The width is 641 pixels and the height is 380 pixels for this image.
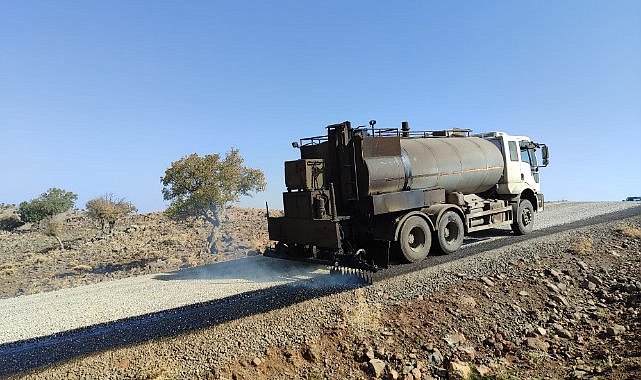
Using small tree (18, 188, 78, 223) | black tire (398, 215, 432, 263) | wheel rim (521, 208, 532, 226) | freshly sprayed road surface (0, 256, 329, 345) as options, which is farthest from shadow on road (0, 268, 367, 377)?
small tree (18, 188, 78, 223)

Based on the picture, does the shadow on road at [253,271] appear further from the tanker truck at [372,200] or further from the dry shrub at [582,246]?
the dry shrub at [582,246]

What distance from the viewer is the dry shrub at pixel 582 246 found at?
11.6m

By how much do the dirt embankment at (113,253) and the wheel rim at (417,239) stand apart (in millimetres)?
7770

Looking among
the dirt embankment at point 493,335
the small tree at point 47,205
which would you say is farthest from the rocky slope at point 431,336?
the small tree at point 47,205

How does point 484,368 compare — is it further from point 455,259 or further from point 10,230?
point 10,230

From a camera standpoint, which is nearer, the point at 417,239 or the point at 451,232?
the point at 417,239

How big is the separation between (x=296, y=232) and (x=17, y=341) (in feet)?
20.7

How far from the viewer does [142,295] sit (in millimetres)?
10148

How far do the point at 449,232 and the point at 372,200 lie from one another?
3.35 meters

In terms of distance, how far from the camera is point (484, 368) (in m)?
6.25

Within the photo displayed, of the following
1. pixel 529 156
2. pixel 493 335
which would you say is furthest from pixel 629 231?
pixel 493 335

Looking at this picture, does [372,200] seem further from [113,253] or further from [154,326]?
[113,253]

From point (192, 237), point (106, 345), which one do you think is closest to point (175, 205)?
point (192, 237)

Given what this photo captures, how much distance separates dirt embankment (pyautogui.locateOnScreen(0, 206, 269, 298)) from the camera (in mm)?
14836
